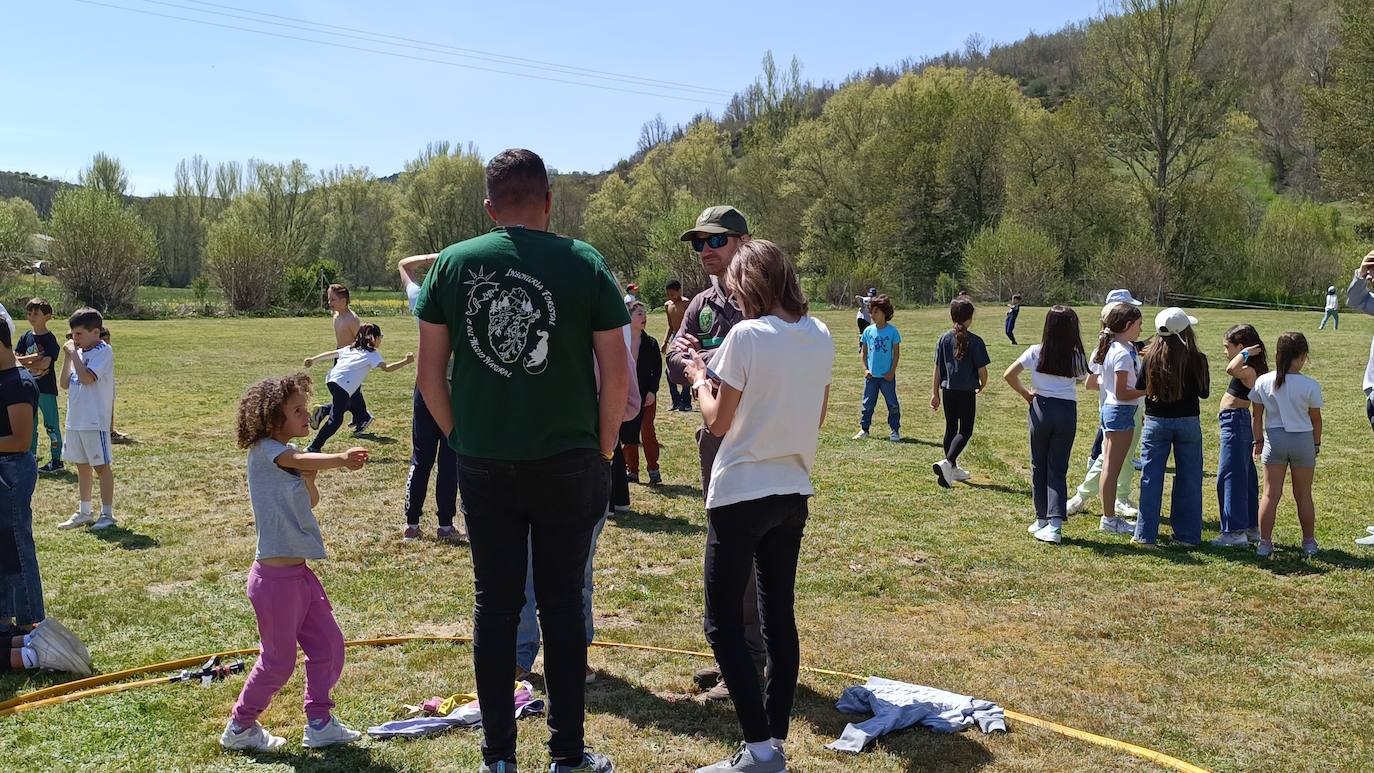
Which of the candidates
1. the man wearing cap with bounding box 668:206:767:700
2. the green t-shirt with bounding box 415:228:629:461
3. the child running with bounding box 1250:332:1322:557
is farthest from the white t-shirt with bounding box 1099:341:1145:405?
the green t-shirt with bounding box 415:228:629:461

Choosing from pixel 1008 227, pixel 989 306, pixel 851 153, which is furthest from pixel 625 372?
pixel 851 153

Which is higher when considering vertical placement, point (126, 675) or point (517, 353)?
point (517, 353)

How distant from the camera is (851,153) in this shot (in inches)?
2448

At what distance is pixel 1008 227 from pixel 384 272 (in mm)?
55238

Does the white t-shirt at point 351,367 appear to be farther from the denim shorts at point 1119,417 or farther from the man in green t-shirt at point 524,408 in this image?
the man in green t-shirt at point 524,408

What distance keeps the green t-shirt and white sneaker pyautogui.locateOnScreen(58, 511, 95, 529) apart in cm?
670

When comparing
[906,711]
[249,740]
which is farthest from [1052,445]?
[249,740]

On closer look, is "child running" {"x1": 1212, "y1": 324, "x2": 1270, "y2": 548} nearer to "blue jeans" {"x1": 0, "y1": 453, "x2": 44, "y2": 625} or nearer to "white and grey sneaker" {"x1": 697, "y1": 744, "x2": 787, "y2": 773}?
"white and grey sneaker" {"x1": 697, "y1": 744, "x2": 787, "y2": 773}

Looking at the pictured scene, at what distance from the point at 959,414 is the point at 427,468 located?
5571 millimetres

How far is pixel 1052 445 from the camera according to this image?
25.2 ft

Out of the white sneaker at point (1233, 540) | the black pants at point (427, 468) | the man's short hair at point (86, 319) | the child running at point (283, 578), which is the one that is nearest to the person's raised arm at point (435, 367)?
the child running at point (283, 578)

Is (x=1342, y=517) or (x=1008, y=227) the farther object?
(x=1008, y=227)

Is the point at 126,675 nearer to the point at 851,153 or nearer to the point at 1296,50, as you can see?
the point at 851,153

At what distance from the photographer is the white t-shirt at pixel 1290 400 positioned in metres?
6.99
